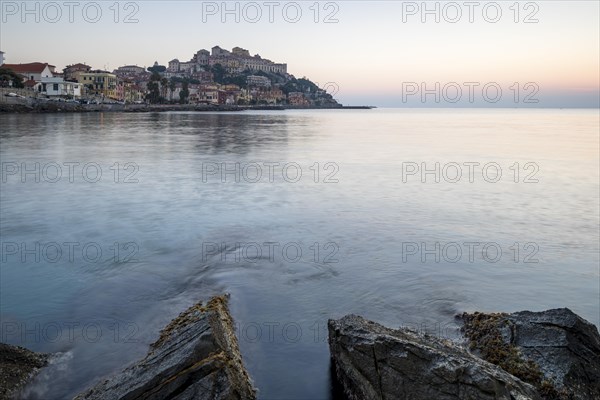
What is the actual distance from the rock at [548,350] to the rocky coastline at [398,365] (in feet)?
0.04

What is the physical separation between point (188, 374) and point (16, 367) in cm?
307

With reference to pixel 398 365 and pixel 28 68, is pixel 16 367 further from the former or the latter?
pixel 28 68

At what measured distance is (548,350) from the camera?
695 centimetres

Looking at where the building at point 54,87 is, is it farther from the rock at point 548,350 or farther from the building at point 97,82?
the rock at point 548,350

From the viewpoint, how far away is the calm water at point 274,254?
866cm

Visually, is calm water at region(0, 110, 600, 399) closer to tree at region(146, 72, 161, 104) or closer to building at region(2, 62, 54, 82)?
building at region(2, 62, 54, 82)

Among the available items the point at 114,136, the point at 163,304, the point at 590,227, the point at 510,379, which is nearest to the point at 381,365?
the point at 510,379

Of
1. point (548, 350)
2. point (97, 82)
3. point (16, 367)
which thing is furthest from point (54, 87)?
point (548, 350)

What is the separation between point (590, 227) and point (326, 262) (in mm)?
10372

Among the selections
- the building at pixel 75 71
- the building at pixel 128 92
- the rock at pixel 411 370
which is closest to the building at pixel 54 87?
the building at pixel 75 71

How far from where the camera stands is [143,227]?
1633 cm

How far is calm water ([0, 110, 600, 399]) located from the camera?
8656 millimetres

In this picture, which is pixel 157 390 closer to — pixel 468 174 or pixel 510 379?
pixel 510 379

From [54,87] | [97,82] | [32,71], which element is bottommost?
[54,87]
